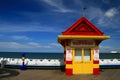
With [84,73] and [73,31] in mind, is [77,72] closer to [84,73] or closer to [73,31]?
[84,73]

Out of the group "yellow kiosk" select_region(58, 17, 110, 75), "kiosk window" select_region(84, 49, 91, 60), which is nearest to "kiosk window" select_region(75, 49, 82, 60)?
"yellow kiosk" select_region(58, 17, 110, 75)

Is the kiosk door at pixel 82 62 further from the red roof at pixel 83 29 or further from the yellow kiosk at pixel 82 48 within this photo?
the red roof at pixel 83 29

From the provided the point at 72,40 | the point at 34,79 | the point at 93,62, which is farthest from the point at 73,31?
the point at 34,79

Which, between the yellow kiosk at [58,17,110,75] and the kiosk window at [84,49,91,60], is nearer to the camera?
the yellow kiosk at [58,17,110,75]

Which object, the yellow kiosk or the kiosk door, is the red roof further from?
the kiosk door

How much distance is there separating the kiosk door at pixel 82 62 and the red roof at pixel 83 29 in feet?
4.82

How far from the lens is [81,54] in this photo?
15883 millimetres

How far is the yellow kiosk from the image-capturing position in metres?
15.7

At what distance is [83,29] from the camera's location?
1603 centimetres

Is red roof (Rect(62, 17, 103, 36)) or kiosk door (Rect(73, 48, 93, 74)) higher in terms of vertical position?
red roof (Rect(62, 17, 103, 36))

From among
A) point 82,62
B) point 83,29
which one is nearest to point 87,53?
point 82,62

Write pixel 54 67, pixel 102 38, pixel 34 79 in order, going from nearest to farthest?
pixel 34 79
pixel 102 38
pixel 54 67

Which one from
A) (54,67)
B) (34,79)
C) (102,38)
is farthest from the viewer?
(54,67)

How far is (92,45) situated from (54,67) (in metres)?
5.62
